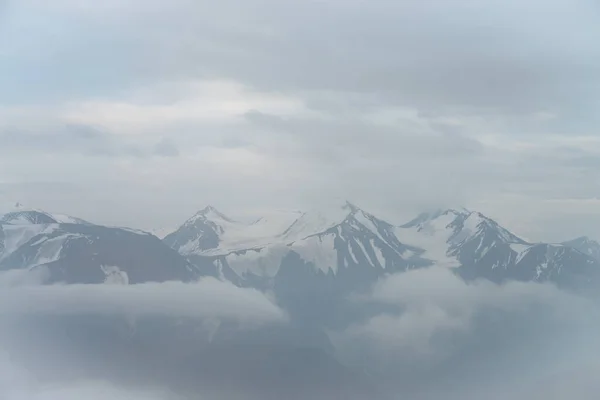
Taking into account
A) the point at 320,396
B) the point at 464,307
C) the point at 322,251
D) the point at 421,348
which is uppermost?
the point at 322,251

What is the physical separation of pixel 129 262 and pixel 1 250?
137 cm

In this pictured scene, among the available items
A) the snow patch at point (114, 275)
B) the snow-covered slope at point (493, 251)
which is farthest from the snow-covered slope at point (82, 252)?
the snow-covered slope at point (493, 251)

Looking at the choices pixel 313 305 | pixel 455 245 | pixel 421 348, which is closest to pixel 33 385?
pixel 313 305

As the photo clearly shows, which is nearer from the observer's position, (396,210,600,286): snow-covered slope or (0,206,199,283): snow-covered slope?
(0,206,199,283): snow-covered slope

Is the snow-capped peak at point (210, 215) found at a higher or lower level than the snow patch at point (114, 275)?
higher

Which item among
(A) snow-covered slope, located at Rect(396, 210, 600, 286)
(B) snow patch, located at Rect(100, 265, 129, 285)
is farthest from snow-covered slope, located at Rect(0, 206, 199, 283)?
(A) snow-covered slope, located at Rect(396, 210, 600, 286)

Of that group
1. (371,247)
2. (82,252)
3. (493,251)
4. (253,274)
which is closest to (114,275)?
(82,252)

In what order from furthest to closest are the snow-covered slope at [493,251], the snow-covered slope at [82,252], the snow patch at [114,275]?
1. the snow-covered slope at [493,251]
2. the snow patch at [114,275]
3. the snow-covered slope at [82,252]

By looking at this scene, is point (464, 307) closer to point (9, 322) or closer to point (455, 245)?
point (455, 245)

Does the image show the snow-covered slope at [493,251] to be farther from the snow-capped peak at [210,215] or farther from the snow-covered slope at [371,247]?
the snow-capped peak at [210,215]

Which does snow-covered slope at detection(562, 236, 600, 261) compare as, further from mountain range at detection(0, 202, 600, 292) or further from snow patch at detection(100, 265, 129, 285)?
snow patch at detection(100, 265, 129, 285)

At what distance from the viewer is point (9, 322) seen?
7.72 metres

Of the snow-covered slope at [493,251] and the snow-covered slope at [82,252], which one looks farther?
the snow-covered slope at [493,251]

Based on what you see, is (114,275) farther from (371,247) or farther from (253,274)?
(371,247)
